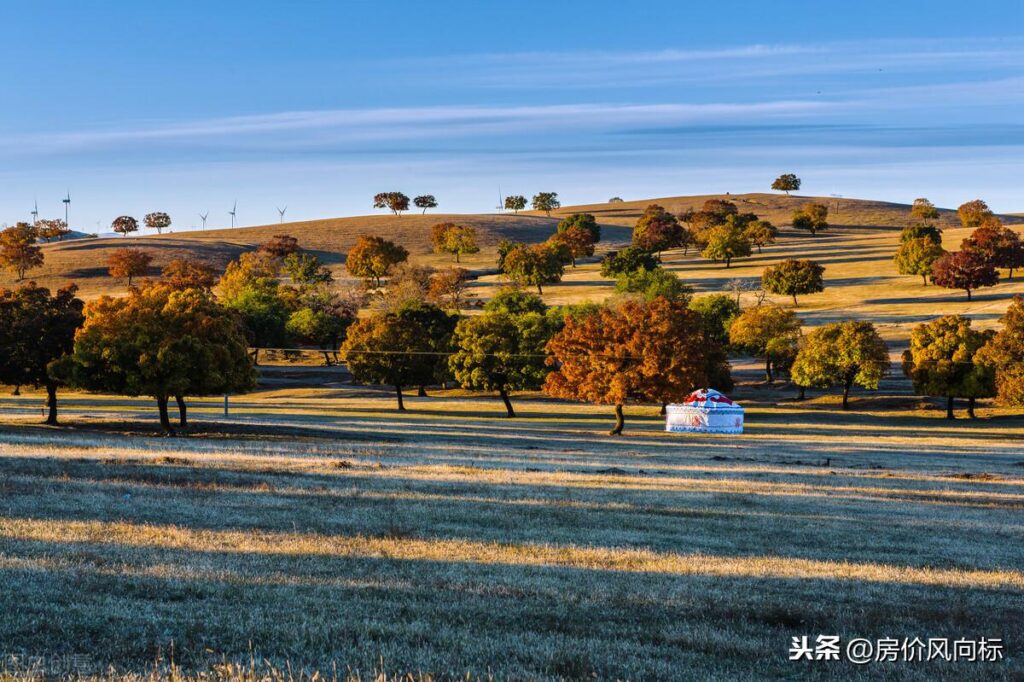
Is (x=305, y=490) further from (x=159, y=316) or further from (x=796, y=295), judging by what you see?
(x=796, y=295)

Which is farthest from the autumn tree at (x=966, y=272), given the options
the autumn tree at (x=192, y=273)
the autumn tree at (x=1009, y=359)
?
the autumn tree at (x=192, y=273)

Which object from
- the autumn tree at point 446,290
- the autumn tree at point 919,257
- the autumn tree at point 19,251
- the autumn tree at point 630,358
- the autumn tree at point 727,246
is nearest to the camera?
the autumn tree at point 630,358

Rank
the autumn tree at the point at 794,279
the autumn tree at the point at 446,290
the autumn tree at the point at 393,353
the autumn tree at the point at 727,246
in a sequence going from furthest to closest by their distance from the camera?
the autumn tree at the point at 727,246 < the autumn tree at the point at 794,279 < the autumn tree at the point at 446,290 < the autumn tree at the point at 393,353

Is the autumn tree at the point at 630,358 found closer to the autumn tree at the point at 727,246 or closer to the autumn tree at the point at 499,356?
the autumn tree at the point at 499,356

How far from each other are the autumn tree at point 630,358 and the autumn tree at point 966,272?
8707 centimetres

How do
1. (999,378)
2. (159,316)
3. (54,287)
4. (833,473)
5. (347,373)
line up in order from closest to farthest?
1. (833,473)
2. (159,316)
3. (999,378)
4. (347,373)
5. (54,287)

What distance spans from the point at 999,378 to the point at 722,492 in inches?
2386

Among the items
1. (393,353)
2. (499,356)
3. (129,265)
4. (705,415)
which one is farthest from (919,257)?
(129,265)

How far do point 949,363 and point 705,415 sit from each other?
29.7 metres

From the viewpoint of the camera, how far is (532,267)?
166 metres

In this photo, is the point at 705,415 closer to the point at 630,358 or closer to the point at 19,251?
the point at 630,358

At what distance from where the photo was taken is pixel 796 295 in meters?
154

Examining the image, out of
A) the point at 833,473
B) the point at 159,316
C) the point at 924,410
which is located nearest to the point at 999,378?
the point at 924,410

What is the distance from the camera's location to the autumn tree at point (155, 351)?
5412 cm
